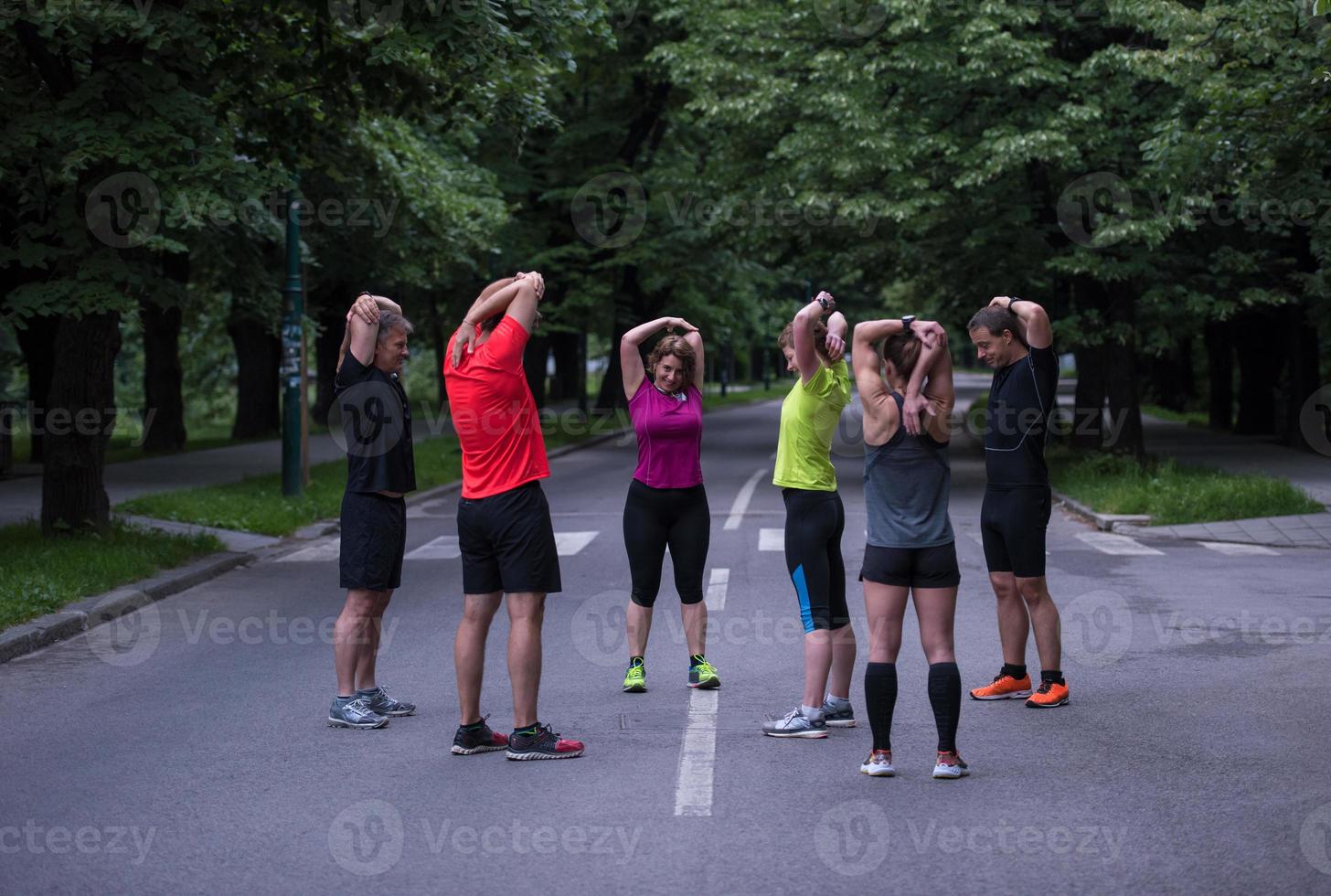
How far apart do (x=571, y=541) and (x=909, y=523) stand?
944cm

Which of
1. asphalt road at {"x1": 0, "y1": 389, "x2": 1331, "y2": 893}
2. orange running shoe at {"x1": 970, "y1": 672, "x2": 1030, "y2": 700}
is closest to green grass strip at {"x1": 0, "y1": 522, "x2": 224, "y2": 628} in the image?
asphalt road at {"x1": 0, "y1": 389, "x2": 1331, "y2": 893}

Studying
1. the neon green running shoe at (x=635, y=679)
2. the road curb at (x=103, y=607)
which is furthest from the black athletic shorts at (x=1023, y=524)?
the road curb at (x=103, y=607)

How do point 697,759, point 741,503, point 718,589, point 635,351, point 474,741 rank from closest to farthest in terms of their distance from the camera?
point 697,759, point 474,741, point 635,351, point 718,589, point 741,503

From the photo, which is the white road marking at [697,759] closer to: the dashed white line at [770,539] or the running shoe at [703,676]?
the running shoe at [703,676]

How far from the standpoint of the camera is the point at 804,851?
206 inches

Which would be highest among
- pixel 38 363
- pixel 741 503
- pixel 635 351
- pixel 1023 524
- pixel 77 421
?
pixel 635 351

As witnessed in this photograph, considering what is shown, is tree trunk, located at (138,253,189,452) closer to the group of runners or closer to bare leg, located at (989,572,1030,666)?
the group of runners

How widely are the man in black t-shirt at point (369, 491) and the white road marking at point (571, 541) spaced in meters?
6.81

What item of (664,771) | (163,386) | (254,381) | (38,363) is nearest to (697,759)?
(664,771)

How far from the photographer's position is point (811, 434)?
7.19m

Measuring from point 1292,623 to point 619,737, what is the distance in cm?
540

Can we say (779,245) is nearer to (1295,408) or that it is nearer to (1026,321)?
(1295,408)

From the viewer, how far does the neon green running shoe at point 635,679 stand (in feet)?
26.3

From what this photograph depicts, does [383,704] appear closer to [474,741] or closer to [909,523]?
[474,741]
